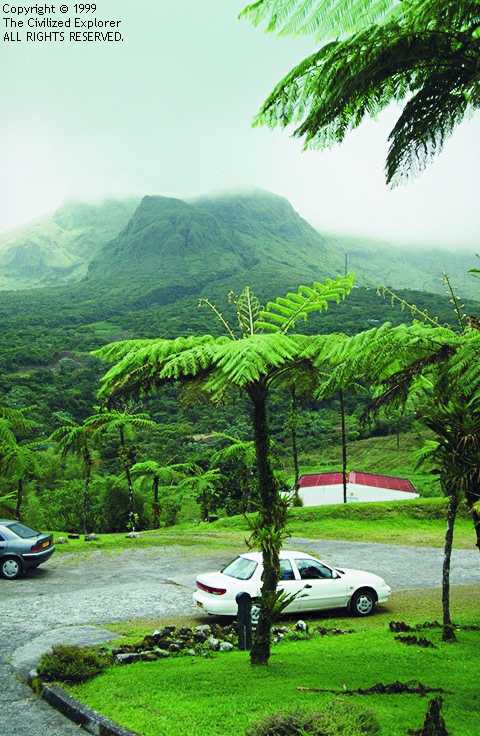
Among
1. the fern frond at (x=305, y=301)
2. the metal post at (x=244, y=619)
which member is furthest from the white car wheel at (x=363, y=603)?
the fern frond at (x=305, y=301)

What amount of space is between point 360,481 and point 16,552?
121 feet

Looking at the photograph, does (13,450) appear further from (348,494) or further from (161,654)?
(348,494)

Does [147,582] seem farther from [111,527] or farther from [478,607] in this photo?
[111,527]

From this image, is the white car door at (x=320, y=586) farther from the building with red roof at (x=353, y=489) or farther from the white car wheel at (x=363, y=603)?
the building with red roof at (x=353, y=489)

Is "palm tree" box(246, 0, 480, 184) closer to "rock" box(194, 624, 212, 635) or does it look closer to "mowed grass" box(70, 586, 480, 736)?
"mowed grass" box(70, 586, 480, 736)

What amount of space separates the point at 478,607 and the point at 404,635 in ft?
13.6

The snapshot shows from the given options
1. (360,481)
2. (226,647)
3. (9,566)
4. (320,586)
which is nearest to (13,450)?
(9,566)

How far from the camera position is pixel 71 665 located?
8.21 metres

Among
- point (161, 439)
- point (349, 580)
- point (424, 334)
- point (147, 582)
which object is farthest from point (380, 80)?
point (161, 439)

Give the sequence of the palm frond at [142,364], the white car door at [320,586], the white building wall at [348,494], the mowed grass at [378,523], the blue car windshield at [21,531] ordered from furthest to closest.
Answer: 1. the white building wall at [348,494]
2. the mowed grass at [378,523]
3. the blue car windshield at [21,531]
4. the white car door at [320,586]
5. the palm frond at [142,364]

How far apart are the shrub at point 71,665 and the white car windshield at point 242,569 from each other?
15.0 feet

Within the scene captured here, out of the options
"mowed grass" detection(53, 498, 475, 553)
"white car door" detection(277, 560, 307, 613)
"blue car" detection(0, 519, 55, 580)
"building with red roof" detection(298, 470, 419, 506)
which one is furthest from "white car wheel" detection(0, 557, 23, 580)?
"building with red roof" detection(298, 470, 419, 506)

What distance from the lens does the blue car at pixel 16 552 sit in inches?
683

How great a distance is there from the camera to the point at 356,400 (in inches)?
2702
